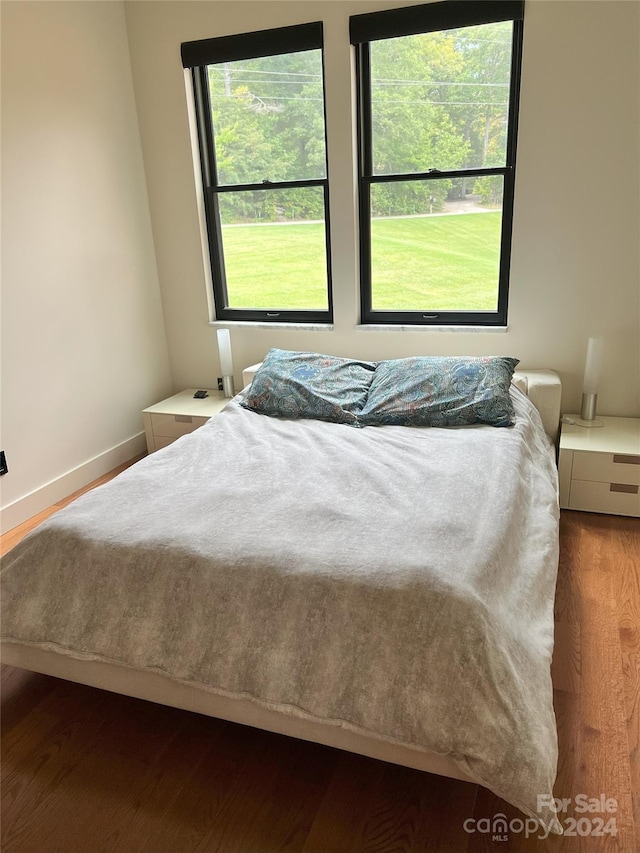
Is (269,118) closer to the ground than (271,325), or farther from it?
farther from it

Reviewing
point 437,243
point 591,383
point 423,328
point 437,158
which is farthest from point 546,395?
point 437,158

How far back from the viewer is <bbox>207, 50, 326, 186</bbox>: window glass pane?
3.28 meters

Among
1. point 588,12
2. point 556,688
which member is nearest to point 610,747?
point 556,688

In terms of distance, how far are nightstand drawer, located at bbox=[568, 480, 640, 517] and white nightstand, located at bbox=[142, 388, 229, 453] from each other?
79.8 inches

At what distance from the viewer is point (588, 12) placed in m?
2.66

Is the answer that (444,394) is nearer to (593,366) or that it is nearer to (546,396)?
(546,396)

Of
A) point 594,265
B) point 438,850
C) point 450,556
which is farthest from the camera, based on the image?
point 594,265

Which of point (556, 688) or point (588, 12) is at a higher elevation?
point (588, 12)

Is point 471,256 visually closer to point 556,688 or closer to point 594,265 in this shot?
point 594,265

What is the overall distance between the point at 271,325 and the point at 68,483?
1.53 metres

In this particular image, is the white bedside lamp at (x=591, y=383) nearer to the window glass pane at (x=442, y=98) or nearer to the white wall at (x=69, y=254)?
the window glass pane at (x=442, y=98)

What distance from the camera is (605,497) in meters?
2.80

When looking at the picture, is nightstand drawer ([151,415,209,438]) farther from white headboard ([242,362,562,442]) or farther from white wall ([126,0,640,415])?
white headboard ([242,362,562,442])

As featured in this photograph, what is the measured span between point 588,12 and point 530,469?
2.12m
